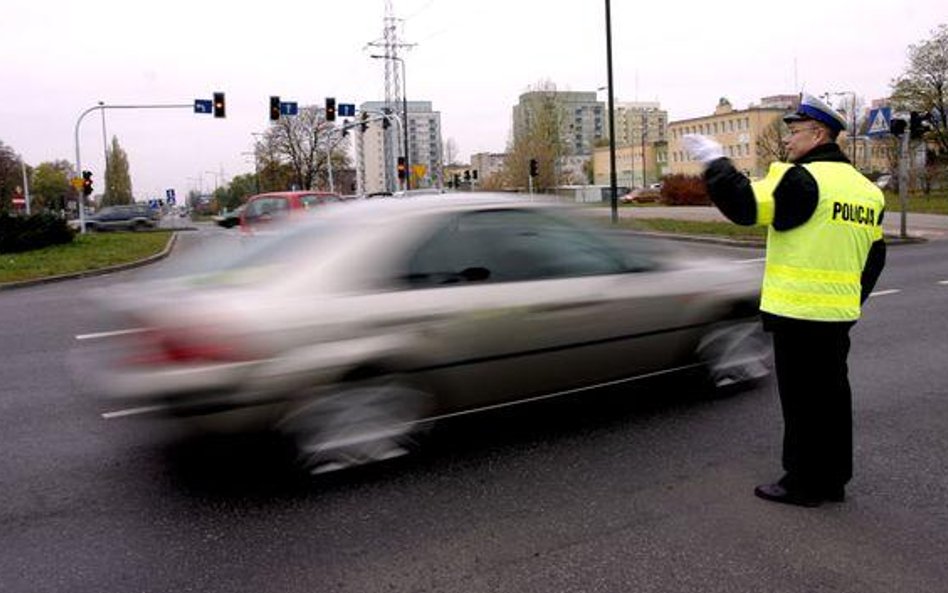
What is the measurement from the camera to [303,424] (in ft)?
13.2

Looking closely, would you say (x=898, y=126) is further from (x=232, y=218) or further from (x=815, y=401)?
(x=815, y=401)

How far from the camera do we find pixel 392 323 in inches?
163

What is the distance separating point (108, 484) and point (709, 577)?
302 centimetres

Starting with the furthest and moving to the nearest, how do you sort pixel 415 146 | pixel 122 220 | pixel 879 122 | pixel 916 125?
pixel 415 146 < pixel 122 220 < pixel 916 125 < pixel 879 122

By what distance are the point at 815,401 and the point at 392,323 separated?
205cm

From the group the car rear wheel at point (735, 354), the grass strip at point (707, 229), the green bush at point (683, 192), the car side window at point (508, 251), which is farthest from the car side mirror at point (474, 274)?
the green bush at point (683, 192)

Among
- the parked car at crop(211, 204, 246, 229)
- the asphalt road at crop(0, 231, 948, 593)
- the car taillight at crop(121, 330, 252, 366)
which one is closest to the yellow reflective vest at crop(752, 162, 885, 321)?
the asphalt road at crop(0, 231, 948, 593)

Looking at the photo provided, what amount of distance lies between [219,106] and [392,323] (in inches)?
1210

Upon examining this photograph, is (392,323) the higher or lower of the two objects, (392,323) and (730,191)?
the lower

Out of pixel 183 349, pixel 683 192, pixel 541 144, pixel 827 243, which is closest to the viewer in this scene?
pixel 827 243

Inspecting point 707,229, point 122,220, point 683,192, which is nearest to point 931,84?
point 683,192

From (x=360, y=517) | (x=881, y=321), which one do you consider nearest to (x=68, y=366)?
(x=360, y=517)

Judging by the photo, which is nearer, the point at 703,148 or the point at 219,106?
the point at 703,148

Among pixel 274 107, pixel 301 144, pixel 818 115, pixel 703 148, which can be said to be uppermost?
pixel 301 144
